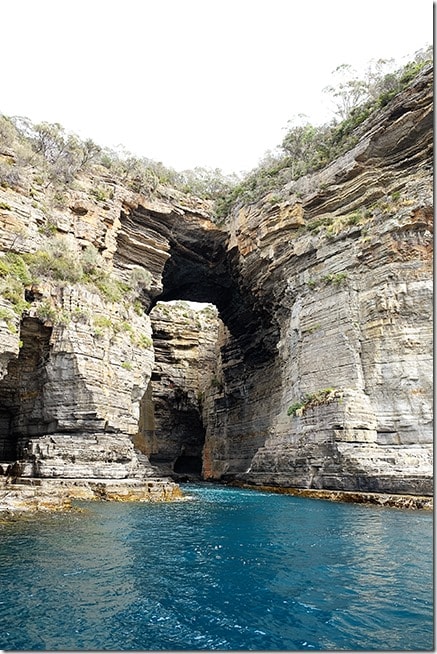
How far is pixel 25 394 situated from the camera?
2216cm

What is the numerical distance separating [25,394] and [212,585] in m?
17.3

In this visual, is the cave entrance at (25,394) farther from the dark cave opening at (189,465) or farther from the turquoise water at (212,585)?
the dark cave opening at (189,465)

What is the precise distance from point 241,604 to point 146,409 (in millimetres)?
31746

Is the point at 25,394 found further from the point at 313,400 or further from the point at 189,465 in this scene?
the point at 189,465

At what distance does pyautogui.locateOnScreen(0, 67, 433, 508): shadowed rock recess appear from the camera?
19469 millimetres

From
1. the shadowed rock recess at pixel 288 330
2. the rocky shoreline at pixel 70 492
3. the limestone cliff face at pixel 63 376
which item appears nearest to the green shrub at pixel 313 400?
the shadowed rock recess at pixel 288 330

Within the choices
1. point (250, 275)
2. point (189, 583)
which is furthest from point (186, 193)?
point (189, 583)

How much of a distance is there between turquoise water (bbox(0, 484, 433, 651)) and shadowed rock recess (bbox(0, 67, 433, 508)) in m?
5.68

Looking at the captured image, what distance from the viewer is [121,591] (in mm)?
6977

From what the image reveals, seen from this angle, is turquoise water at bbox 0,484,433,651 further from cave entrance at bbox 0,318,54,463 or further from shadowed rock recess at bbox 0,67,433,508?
cave entrance at bbox 0,318,54,463

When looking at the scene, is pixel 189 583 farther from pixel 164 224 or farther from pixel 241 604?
pixel 164 224

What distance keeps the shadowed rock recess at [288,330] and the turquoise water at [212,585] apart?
568 centimetres

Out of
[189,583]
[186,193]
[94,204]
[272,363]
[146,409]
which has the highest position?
[186,193]

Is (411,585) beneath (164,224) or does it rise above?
beneath
